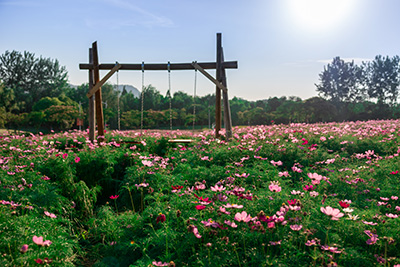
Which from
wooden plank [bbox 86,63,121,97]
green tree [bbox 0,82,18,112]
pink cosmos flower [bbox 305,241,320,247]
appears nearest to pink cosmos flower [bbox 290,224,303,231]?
pink cosmos flower [bbox 305,241,320,247]

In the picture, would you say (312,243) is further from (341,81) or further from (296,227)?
(341,81)

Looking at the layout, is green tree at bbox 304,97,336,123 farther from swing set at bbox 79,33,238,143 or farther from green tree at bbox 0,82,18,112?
green tree at bbox 0,82,18,112

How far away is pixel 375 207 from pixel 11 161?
19.0 feet

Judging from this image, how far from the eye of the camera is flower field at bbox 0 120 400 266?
2838 mm

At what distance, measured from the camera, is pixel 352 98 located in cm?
5453

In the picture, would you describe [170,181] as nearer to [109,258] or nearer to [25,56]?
[109,258]

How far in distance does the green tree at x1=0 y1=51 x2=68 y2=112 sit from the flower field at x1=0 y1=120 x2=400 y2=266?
54.0 m

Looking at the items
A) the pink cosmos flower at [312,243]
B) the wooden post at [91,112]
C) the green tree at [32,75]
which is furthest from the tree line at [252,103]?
the pink cosmos flower at [312,243]

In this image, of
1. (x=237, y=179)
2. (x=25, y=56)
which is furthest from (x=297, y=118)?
(x=25, y=56)

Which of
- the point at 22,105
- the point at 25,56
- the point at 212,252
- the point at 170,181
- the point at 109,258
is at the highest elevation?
the point at 25,56

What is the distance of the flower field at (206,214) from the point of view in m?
2.84

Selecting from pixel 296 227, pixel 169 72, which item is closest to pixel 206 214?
pixel 296 227

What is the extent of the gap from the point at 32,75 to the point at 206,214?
6281 centimetres

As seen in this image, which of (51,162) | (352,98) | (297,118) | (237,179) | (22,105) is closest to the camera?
(237,179)
